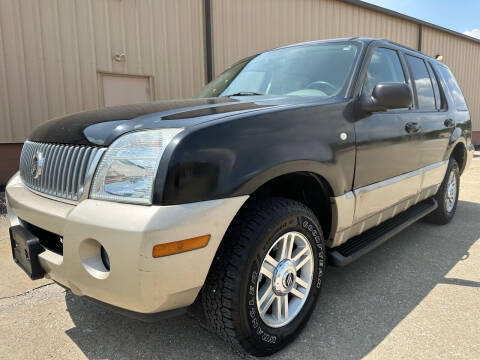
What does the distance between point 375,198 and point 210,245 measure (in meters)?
1.46

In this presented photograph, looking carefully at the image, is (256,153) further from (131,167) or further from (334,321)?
(334,321)

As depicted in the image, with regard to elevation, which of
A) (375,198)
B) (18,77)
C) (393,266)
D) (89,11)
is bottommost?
(393,266)

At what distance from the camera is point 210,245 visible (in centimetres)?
161

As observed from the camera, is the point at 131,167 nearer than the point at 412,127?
Yes

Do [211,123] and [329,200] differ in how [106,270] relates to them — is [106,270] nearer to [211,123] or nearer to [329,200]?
[211,123]

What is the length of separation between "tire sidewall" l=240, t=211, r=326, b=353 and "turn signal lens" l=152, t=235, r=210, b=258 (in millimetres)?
298

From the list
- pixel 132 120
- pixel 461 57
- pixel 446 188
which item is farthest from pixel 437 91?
pixel 461 57

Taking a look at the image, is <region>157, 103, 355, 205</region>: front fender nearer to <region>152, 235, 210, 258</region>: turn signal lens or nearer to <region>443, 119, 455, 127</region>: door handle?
<region>152, 235, 210, 258</region>: turn signal lens

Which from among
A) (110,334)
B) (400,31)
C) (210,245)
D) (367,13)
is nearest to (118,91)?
(110,334)

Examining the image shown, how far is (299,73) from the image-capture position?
2738mm

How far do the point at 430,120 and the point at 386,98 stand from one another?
4.29 ft

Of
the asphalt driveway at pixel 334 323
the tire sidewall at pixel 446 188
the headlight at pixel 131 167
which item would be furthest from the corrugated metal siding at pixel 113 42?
the headlight at pixel 131 167

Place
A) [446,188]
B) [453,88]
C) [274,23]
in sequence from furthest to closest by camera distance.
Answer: [274,23] < [453,88] < [446,188]

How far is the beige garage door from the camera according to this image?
23.8 feet
